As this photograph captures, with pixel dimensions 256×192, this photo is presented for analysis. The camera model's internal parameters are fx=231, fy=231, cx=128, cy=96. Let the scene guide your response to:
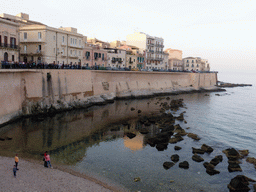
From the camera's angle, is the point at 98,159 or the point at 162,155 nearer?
the point at 98,159

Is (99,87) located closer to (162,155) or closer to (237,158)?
(162,155)

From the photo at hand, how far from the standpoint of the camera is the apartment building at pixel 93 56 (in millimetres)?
58269

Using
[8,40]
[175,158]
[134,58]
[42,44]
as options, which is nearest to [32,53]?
[42,44]

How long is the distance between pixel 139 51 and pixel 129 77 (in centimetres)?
3045

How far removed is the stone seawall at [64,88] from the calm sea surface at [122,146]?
2.50m

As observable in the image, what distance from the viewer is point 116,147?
24.0 meters

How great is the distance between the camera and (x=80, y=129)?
29.5 m

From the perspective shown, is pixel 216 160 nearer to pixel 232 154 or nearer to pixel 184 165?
pixel 232 154

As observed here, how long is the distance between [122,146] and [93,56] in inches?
1613

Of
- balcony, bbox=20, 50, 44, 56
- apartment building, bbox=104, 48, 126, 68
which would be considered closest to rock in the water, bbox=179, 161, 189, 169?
balcony, bbox=20, 50, 44, 56

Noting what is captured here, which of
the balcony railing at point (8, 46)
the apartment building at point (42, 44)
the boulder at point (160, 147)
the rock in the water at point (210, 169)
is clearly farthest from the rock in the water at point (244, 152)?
the apartment building at point (42, 44)

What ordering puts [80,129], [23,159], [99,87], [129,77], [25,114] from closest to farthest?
[23,159]
[80,129]
[25,114]
[99,87]
[129,77]

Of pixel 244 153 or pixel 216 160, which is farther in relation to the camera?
pixel 244 153

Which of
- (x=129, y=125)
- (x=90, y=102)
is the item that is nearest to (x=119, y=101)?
(x=90, y=102)
